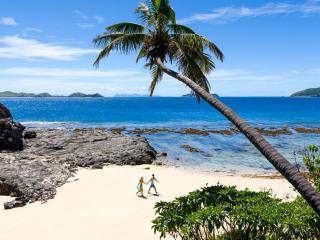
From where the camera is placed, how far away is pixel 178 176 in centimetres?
3125

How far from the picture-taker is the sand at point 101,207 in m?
17.6

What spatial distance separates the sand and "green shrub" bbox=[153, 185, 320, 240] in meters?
4.69

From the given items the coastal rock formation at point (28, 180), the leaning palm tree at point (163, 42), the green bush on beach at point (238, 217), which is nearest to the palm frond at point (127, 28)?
the leaning palm tree at point (163, 42)

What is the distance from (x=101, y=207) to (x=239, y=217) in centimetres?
1213

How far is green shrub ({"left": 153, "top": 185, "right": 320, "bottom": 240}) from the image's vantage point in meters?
10.8

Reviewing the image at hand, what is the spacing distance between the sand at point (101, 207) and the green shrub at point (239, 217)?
15.4 ft

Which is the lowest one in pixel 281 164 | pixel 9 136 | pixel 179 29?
pixel 9 136

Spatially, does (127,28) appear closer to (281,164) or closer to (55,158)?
(281,164)

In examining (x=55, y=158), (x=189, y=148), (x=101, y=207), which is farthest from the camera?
(x=189, y=148)

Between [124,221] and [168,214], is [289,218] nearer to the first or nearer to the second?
[168,214]

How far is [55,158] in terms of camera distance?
34.7m

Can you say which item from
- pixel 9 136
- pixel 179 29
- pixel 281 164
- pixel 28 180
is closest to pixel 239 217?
pixel 281 164

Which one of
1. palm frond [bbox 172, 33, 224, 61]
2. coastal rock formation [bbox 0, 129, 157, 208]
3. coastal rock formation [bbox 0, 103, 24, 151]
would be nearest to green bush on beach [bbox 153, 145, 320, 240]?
palm frond [bbox 172, 33, 224, 61]

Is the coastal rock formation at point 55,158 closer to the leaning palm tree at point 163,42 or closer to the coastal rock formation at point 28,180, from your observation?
the coastal rock formation at point 28,180
